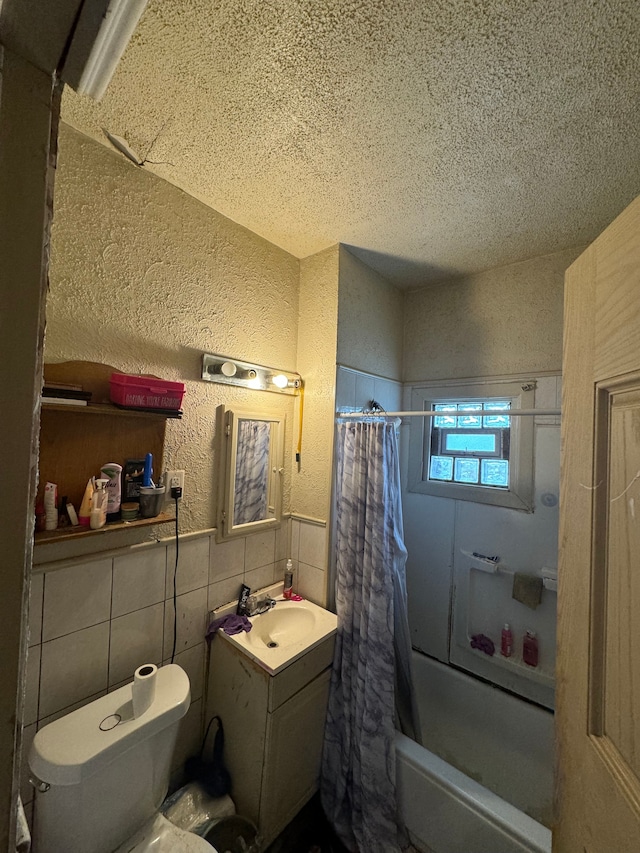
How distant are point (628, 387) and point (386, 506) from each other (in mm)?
1165

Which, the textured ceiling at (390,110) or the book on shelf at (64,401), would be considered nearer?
the textured ceiling at (390,110)

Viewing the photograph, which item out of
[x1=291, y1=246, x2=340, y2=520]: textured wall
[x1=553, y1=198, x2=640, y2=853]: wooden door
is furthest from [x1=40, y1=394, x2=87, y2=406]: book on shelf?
[x1=553, y1=198, x2=640, y2=853]: wooden door

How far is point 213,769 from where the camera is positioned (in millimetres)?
1378

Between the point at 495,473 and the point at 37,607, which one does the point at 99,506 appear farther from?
the point at 495,473

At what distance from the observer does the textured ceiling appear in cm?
79

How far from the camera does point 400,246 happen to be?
173 centimetres

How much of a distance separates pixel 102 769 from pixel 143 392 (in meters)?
1.17

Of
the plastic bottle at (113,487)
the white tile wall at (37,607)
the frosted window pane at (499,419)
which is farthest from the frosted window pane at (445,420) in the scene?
the white tile wall at (37,607)

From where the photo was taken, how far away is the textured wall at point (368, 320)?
5.84ft

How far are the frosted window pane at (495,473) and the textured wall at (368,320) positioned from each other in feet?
2.62

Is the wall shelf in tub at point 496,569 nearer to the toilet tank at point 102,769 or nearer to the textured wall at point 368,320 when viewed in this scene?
the textured wall at point 368,320

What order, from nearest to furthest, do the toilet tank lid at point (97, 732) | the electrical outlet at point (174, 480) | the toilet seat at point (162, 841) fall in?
1. the toilet tank lid at point (97, 732)
2. the toilet seat at point (162, 841)
3. the electrical outlet at point (174, 480)

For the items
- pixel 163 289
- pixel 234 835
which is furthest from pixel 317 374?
pixel 234 835

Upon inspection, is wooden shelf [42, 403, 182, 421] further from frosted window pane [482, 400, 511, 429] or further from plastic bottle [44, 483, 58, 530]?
frosted window pane [482, 400, 511, 429]
